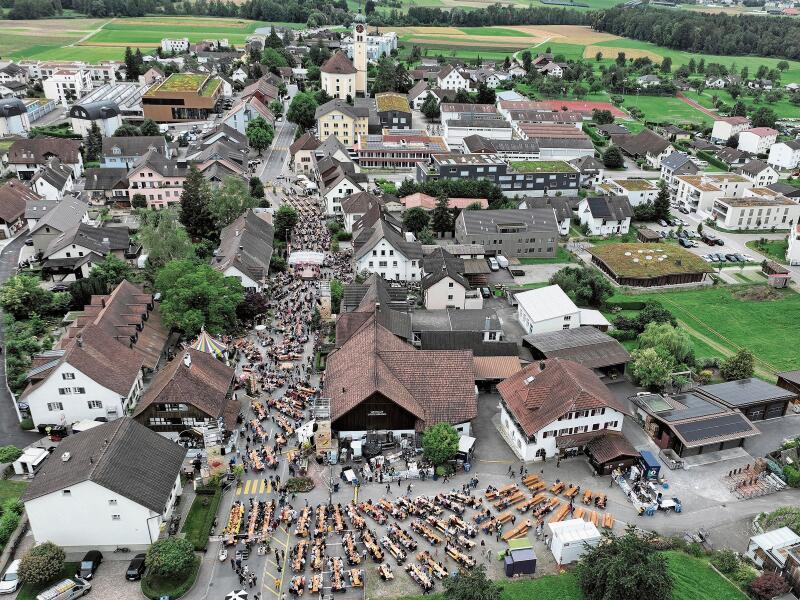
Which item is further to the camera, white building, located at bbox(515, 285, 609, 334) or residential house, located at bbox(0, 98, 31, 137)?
residential house, located at bbox(0, 98, 31, 137)

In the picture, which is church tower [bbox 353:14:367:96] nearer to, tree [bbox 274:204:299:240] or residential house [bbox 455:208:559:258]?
tree [bbox 274:204:299:240]

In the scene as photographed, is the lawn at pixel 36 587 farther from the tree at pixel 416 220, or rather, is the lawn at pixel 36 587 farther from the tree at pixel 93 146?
the tree at pixel 93 146

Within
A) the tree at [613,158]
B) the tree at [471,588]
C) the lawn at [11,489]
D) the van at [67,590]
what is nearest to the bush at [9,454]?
the lawn at [11,489]

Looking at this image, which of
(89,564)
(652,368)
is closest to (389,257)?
Answer: (652,368)

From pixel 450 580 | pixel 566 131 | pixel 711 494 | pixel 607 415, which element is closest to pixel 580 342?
pixel 607 415

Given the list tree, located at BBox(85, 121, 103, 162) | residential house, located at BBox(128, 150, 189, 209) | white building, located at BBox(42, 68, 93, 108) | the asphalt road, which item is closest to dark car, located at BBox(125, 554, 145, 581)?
the asphalt road

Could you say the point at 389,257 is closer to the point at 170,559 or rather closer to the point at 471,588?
the point at 170,559
